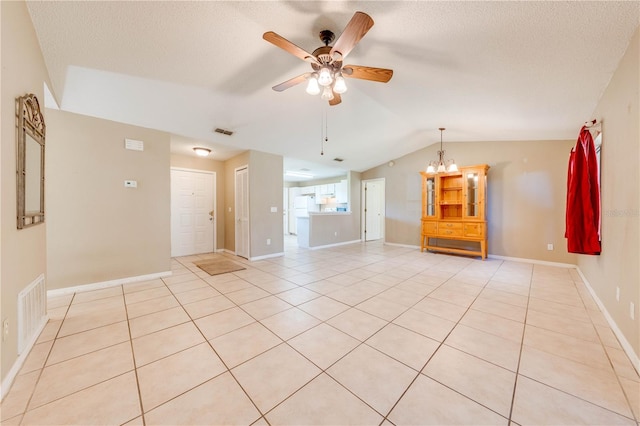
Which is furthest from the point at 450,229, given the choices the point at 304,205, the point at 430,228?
the point at 304,205

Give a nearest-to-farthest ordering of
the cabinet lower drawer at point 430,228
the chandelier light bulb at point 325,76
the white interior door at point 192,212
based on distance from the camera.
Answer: the chandelier light bulb at point 325,76 < the white interior door at point 192,212 < the cabinet lower drawer at point 430,228

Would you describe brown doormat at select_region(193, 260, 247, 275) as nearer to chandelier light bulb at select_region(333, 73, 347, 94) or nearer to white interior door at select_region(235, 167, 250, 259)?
white interior door at select_region(235, 167, 250, 259)

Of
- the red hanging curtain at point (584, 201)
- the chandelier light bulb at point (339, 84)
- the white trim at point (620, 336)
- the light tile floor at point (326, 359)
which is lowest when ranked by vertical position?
the light tile floor at point (326, 359)

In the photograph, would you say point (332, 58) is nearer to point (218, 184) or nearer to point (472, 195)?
point (472, 195)

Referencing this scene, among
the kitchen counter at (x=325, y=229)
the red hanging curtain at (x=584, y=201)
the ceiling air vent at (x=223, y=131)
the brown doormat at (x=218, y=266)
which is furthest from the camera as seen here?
the kitchen counter at (x=325, y=229)

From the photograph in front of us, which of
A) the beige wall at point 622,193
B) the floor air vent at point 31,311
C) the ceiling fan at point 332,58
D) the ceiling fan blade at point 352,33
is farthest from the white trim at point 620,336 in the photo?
the floor air vent at point 31,311

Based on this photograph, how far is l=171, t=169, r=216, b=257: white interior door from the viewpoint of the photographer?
531cm

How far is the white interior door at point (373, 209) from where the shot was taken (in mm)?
7539

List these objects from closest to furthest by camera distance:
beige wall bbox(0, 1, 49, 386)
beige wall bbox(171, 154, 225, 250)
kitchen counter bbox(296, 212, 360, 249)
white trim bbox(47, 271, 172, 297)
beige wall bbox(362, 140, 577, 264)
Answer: beige wall bbox(0, 1, 49, 386), white trim bbox(47, 271, 172, 297), beige wall bbox(362, 140, 577, 264), beige wall bbox(171, 154, 225, 250), kitchen counter bbox(296, 212, 360, 249)

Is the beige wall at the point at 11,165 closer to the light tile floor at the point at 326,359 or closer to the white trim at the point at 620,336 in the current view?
the light tile floor at the point at 326,359

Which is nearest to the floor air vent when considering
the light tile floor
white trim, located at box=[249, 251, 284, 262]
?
the light tile floor

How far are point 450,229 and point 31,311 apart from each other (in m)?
6.19

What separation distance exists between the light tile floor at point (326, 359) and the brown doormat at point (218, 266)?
87 centimetres

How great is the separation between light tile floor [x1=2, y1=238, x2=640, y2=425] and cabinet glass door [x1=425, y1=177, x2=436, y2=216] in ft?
8.70
